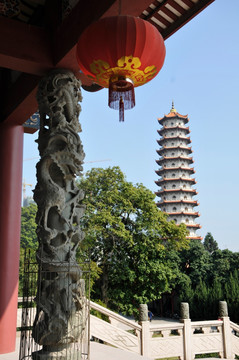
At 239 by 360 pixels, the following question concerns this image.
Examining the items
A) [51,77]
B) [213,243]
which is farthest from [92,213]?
[213,243]

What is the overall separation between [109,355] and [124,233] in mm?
8219

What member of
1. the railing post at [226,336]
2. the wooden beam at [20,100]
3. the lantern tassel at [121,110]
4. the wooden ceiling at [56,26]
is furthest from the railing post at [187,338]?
the lantern tassel at [121,110]

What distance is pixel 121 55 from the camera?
200 centimetres

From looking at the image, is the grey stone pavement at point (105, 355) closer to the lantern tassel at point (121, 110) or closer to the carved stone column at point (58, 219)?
the carved stone column at point (58, 219)

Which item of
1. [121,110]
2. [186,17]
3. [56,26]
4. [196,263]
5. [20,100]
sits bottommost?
[196,263]

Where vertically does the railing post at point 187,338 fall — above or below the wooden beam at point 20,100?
below

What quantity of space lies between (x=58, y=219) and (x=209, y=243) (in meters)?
21.9

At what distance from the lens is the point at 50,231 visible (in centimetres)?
238

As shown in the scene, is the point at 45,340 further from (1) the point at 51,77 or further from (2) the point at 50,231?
(1) the point at 51,77

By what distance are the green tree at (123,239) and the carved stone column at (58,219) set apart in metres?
9.05

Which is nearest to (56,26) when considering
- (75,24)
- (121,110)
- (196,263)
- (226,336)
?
(75,24)

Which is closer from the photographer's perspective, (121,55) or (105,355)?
(121,55)

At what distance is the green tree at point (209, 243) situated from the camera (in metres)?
23.0

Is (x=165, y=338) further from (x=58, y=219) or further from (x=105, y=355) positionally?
(x=58, y=219)
